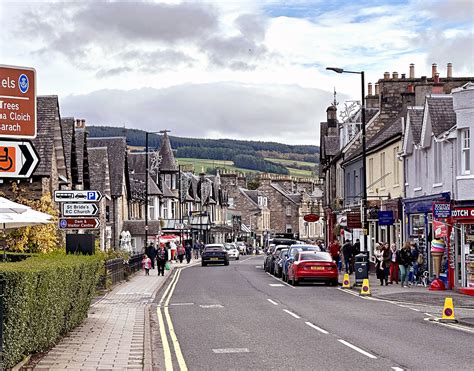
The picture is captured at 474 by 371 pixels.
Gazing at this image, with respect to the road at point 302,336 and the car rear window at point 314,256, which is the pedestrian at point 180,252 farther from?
the road at point 302,336

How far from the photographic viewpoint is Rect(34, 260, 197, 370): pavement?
13417mm

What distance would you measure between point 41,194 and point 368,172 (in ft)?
66.8

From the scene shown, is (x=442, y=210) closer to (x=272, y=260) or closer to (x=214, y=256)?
(x=272, y=260)

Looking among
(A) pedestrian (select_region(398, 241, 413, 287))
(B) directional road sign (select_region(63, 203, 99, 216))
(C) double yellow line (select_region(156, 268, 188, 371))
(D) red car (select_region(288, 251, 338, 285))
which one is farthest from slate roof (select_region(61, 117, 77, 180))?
(B) directional road sign (select_region(63, 203, 99, 216))

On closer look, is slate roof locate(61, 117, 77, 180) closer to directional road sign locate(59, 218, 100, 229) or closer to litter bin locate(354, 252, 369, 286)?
litter bin locate(354, 252, 369, 286)

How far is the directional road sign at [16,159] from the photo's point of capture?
9320 mm

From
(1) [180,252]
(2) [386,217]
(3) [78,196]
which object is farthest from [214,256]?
(3) [78,196]

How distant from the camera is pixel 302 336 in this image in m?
17.6

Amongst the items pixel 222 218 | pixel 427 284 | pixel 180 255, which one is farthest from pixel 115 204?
pixel 222 218

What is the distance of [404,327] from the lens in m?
19.3

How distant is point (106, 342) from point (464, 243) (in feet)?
58.8

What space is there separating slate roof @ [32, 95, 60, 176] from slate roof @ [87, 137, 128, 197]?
29802 mm

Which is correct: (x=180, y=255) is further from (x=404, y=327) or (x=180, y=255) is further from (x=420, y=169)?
(x=404, y=327)

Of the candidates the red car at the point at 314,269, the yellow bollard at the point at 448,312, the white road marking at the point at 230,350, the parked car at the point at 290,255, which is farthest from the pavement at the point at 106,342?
the parked car at the point at 290,255
